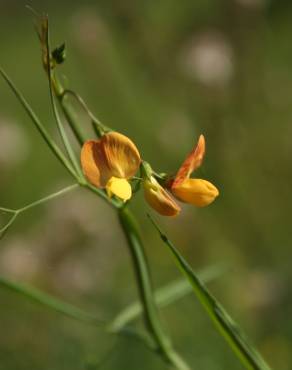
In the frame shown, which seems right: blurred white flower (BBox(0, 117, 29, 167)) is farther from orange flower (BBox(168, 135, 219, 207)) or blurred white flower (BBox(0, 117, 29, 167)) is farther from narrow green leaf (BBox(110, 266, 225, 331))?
orange flower (BBox(168, 135, 219, 207))

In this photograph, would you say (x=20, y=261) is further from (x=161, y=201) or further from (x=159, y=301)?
(x=161, y=201)

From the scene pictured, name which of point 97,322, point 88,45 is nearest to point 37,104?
point 88,45

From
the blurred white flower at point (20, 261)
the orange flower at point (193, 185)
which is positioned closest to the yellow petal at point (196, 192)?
the orange flower at point (193, 185)

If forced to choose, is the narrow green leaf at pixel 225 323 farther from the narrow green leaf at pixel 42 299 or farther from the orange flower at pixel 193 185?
the narrow green leaf at pixel 42 299

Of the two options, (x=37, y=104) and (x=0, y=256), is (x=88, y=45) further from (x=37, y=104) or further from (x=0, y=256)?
(x=37, y=104)

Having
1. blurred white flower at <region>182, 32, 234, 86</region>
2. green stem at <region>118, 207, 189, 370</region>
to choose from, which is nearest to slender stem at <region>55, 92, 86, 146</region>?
green stem at <region>118, 207, 189, 370</region>

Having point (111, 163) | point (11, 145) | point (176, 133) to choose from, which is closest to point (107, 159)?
point (111, 163)
